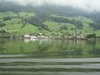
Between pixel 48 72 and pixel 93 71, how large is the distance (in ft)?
24.4

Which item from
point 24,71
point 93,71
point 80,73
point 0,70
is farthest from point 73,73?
point 0,70

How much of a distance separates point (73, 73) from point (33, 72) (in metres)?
6.15

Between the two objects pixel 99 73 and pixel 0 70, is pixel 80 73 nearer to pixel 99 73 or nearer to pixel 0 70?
pixel 99 73

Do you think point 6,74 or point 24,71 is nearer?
point 6,74

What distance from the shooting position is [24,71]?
52.9 meters

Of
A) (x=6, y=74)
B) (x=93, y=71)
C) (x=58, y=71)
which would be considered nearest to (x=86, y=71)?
(x=93, y=71)

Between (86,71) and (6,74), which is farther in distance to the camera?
(86,71)

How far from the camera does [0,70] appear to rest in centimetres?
5350

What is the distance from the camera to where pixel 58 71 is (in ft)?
176

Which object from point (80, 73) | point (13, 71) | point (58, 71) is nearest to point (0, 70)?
point (13, 71)

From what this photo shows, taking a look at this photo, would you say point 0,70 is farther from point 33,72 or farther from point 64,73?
point 64,73

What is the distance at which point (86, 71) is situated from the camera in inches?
2125

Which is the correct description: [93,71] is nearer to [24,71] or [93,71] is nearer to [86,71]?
[86,71]

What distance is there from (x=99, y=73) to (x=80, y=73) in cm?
296
